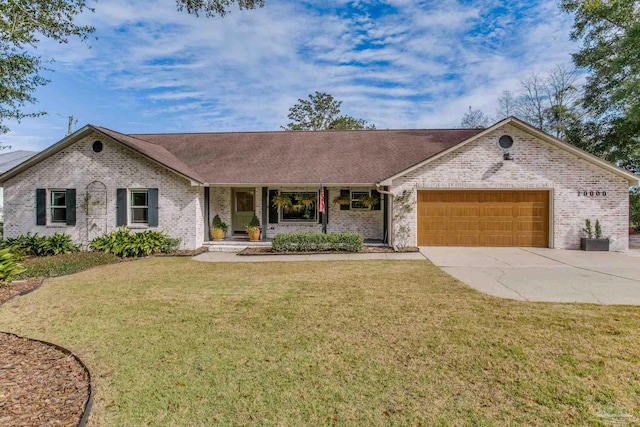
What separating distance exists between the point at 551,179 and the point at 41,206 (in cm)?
2021

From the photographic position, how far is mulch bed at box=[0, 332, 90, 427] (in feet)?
10.4

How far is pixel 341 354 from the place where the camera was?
436 cm

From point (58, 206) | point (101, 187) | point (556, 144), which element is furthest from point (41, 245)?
point (556, 144)

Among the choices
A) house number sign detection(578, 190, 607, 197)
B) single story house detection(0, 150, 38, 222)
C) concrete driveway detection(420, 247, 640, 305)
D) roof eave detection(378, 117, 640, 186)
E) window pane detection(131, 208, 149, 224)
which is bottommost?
concrete driveway detection(420, 247, 640, 305)

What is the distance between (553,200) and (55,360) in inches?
601

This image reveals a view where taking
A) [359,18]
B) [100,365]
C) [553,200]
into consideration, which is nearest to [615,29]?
[553,200]

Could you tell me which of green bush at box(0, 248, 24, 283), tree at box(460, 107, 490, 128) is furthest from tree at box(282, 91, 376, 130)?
green bush at box(0, 248, 24, 283)

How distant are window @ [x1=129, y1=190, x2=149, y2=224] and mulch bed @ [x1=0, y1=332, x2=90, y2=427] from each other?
390 inches

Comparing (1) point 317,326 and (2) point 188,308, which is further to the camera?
(2) point 188,308

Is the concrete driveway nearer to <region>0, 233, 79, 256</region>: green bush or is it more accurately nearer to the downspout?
the downspout

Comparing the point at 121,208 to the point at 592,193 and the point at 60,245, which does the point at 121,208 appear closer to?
the point at 60,245

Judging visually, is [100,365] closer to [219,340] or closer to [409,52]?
[219,340]

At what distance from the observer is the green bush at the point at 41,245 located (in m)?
13.0

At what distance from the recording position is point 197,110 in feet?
83.1
